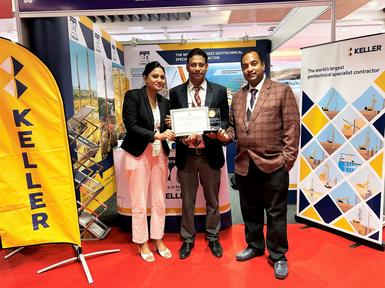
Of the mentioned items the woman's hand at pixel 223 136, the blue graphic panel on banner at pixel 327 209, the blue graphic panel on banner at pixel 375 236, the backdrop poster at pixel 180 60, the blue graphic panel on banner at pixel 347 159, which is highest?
the backdrop poster at pixel 180 60

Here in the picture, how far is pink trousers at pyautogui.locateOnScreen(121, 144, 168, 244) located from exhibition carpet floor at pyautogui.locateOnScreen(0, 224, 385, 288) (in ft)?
0.94

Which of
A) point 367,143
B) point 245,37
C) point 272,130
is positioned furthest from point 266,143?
point 245,37

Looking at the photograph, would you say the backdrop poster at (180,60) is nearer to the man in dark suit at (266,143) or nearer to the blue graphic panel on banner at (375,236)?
the man in dark suit at (266,143)

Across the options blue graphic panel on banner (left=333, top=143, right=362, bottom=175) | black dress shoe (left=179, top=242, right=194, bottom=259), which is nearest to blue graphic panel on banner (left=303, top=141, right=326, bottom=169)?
blue graphic panel on banner (left=333, top=143, right=362, bottom=175)

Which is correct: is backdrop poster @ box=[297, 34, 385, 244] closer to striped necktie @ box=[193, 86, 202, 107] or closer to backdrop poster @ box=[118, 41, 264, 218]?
striped necktie @ box=[193, 86, 202, 107]

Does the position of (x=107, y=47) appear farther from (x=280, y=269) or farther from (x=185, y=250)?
(x=280, y=269)

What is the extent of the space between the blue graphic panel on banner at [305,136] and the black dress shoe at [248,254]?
1.27 meters

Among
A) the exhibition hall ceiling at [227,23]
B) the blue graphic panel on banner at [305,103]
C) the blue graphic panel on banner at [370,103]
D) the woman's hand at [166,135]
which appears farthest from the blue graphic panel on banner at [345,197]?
the exhibition hall ceiling at [227,23]

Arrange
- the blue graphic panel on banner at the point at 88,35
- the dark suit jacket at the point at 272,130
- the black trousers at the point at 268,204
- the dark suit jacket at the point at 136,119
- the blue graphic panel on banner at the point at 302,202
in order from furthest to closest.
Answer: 1. the blue graphic panel on banner at the point at 88,35
2. the blue graphic panel on banner at the point at 302,202
3. the dark suit jacket at the point at 136,119
4. the black trousers at the point at 268,204
5. the dark suit jacket at the point at 272,130

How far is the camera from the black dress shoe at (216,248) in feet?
9.50

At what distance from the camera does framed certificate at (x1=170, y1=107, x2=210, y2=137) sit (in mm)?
2592

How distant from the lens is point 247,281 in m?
2.47

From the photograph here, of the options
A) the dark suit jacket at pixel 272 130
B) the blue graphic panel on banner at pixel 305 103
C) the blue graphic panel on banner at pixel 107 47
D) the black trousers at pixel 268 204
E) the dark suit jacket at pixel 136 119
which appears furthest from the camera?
the blue graphic panel on banner at pixel 107 47

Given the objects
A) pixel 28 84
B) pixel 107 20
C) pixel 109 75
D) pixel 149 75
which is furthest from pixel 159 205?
pixel 107 20
